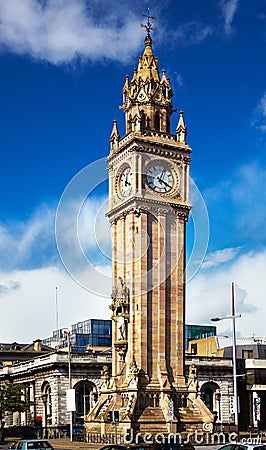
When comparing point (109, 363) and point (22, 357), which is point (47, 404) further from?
point (22, 357)

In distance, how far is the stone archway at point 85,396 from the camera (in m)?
108

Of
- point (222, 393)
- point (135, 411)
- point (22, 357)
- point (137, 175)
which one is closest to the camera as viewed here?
point (135, 411)

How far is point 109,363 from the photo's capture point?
111 m

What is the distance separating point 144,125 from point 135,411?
32.2 m

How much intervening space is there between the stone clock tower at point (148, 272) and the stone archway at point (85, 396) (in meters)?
25.0

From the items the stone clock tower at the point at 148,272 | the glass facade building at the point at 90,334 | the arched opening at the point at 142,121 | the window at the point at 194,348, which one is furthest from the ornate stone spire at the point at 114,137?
the glass facade building at the point at 90,334

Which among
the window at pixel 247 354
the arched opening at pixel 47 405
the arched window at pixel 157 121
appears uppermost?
the arched window at pixel 157 121

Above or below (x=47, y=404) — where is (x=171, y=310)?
above

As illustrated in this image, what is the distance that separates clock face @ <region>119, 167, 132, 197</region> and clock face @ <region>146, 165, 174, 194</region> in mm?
2276

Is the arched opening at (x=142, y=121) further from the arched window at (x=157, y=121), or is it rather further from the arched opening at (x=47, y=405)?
the arched opening at (x=47, y=405)

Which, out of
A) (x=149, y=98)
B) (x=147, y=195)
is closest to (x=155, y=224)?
(x=147, y=195)

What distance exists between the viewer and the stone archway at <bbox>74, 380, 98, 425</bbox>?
108 m

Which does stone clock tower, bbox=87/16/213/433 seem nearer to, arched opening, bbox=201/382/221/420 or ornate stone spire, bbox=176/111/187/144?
ornate stone spire, bbox=176/111/187/144

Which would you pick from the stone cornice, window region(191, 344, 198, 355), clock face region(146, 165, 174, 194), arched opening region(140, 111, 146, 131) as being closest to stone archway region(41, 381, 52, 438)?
Answer: the stone cornice
